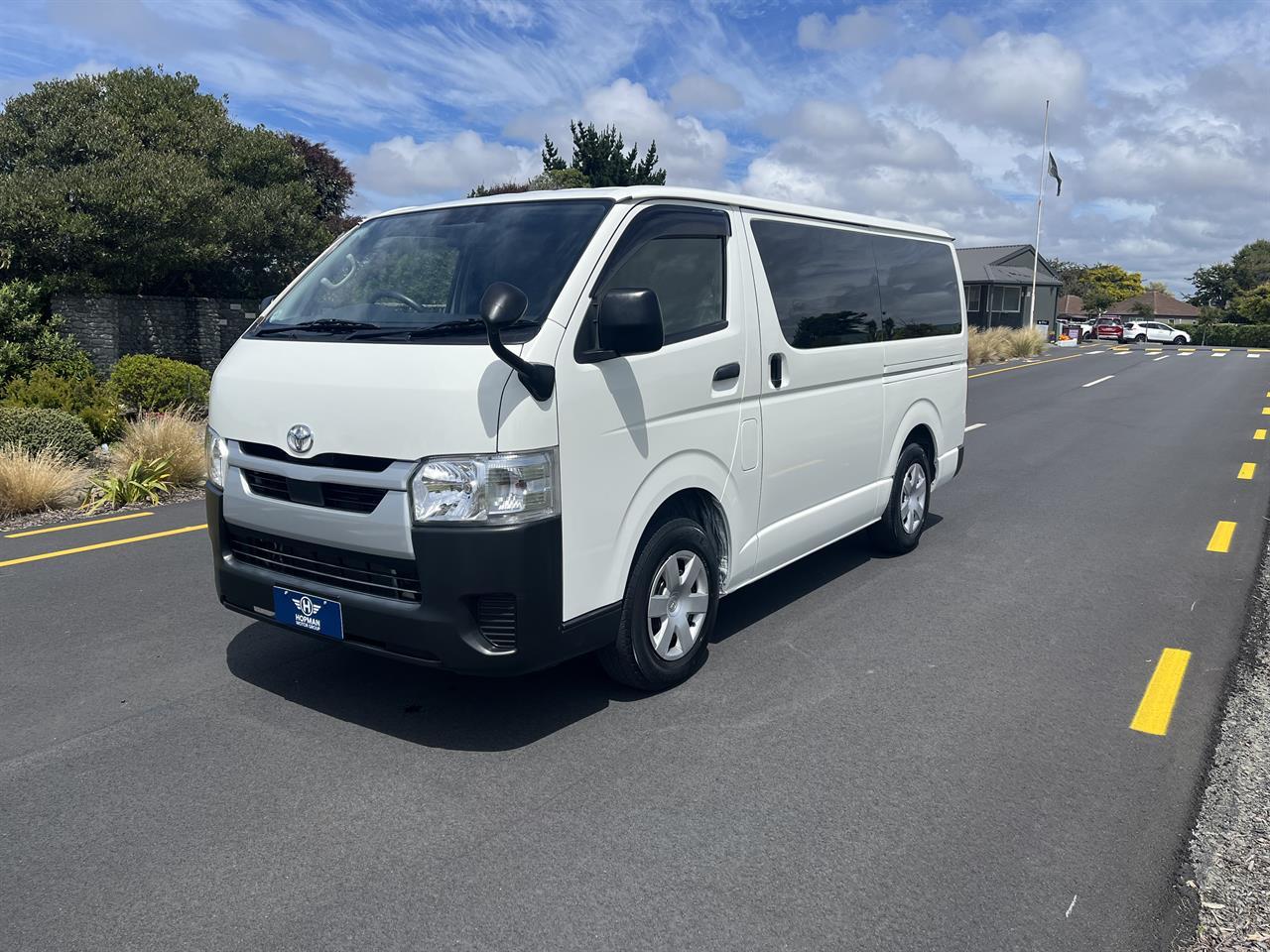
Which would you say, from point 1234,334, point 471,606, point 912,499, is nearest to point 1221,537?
point 912,499

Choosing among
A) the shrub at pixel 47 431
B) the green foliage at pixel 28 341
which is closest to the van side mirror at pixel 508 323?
the shrub at pixel 47 431

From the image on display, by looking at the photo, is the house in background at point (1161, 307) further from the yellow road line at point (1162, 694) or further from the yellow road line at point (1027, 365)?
the yellow road line at point (1162, 694)

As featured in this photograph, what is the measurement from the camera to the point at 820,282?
5.62m

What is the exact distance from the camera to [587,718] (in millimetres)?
4336

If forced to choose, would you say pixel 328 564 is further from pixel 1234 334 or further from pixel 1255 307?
pixel 1255 307

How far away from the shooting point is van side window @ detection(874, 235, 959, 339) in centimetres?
649

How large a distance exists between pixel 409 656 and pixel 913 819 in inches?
77.8

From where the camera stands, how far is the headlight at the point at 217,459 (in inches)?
173

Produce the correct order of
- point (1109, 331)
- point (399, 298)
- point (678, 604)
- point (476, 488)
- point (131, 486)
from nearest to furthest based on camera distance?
1. point (476, 488)
2. point (399, 298)
3. point (678, 604)
4. point (131, 486)
5. point (1109, 331)

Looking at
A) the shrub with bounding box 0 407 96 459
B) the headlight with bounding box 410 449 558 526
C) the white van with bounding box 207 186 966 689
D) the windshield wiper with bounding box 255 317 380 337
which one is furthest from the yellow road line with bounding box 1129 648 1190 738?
the shrub with bounding box 0 407 96 459

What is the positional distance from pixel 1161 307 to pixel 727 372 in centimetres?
11809

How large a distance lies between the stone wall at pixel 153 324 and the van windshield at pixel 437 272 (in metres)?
13.6

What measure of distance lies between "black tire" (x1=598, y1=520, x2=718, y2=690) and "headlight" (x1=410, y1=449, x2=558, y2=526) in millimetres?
767

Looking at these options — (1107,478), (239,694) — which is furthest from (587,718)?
(1107,478)
